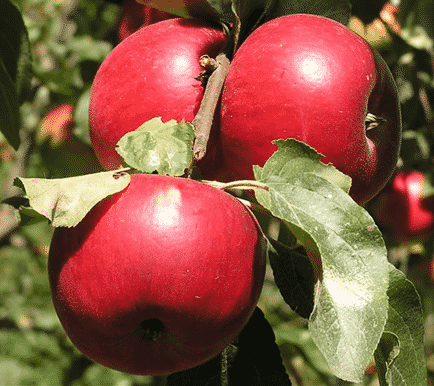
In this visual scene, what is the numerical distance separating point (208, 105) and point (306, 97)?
0.12 meters

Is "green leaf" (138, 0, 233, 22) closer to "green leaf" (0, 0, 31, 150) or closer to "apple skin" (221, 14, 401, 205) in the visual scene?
"apple skin" (221, 14, 401, 205)

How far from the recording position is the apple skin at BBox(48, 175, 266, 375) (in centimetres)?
66

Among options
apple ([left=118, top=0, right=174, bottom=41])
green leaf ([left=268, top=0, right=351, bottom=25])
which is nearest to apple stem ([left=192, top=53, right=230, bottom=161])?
green leaf ([left=268, top=0, right=351, bottom=25])

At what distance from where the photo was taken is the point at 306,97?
75cm

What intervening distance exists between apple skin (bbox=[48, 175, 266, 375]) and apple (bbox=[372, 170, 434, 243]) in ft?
4.76

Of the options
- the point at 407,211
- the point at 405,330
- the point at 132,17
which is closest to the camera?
the point at 405,330

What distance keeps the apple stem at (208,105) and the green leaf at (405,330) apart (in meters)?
0.26

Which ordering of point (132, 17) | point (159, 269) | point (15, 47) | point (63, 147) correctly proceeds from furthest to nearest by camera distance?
point (63, 147) < point (132, 17) < point (15, 47) < point (159, 269)

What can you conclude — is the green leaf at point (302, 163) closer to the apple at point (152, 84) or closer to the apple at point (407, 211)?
the apple at point (152, 84)

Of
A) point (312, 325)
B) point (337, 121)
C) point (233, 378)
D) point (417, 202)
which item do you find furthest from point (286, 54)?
point (417, 202)

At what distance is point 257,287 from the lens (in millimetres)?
733

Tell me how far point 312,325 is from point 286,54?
0.32 m

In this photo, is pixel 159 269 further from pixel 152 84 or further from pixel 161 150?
pixel 152 84

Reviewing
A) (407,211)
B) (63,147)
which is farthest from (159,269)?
(407,211)
